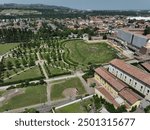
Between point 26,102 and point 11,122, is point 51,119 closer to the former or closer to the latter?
point 11,122

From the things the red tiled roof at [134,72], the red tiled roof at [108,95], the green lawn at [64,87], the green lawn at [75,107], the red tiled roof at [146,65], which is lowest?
the green lawn at [64,87]

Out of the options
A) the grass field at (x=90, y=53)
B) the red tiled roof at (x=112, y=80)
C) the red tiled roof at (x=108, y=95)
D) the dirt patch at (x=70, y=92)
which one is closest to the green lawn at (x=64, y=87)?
the dirt patch at (x=70, y=92)

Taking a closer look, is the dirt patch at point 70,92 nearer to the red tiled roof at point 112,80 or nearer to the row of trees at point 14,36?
the red tiled roof at point 112,80

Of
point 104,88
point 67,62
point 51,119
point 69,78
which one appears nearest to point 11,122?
point 51,119

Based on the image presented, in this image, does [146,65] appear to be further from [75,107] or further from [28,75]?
[28,75]

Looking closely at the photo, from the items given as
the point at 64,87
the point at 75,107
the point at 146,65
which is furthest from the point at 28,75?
the point at 146,65

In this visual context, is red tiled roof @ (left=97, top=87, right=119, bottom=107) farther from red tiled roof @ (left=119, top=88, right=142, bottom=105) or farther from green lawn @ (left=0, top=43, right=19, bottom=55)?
green lawn @ (left=0, top=43, right=19, bottom=55)
